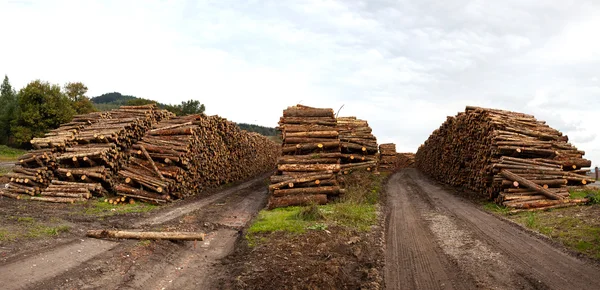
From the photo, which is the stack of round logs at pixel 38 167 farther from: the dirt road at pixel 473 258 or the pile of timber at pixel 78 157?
the dirt road at pixel 473 258

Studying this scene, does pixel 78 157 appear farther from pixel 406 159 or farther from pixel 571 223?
pixel 406 159

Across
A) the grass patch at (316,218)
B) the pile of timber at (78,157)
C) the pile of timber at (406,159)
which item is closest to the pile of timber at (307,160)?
the grass patch at (316,218)

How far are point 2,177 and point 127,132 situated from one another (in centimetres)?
979

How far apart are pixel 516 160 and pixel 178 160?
1461 centimetres

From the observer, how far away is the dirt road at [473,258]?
22.5ft

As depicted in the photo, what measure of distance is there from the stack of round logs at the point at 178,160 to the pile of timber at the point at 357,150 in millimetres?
7204

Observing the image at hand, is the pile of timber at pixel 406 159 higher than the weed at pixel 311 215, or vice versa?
the pile of timber at pixel 406 159

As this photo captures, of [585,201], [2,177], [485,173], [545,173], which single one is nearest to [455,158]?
[485,173]

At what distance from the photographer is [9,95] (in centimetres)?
6141

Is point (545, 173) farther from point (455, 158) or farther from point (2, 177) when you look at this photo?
point (2, 177)

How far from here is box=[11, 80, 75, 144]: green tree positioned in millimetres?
42194

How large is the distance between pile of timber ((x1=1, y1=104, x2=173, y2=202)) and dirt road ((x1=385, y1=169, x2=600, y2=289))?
1268 cm

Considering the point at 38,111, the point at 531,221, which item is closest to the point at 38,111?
the point at 38,111

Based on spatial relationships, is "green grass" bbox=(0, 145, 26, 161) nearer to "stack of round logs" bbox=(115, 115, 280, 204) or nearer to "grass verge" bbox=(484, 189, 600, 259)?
"stack of round logs" bbox=(115, 115, 280, 204)
